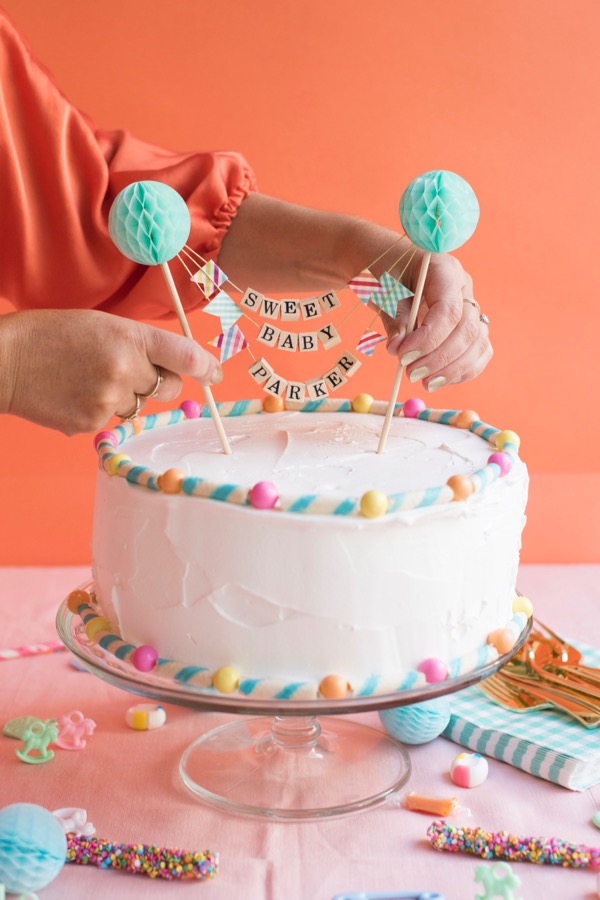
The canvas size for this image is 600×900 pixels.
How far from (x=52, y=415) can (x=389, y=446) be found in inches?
17.3

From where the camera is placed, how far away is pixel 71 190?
1839 mm

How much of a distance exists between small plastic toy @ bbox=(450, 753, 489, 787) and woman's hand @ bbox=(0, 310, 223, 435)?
0.62 metres

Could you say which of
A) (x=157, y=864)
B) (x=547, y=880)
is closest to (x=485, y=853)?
→ (x=547, y=880)

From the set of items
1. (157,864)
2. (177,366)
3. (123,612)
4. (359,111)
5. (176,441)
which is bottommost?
(157,864)

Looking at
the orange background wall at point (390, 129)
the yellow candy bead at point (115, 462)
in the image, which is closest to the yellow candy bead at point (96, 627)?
the yellow candy bead at point (115, 462)

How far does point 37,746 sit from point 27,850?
355 millimetres

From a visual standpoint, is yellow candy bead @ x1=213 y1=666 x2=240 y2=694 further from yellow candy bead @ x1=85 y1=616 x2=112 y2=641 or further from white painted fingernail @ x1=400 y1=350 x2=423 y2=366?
white painted fingernail @ x1=400 y1=350 x2=423 y2=366

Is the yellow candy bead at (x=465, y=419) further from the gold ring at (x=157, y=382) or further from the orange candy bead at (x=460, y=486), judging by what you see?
the gold ring at (x=157, y=382)

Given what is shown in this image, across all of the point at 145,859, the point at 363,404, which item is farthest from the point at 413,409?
the point at 145,859

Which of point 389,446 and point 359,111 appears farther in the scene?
point 359,111

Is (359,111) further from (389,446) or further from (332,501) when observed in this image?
(332,501)

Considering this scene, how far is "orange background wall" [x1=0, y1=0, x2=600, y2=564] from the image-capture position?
253 centimetres

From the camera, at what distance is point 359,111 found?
259 centimetres

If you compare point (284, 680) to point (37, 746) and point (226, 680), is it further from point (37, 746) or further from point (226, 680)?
point (37, 746)
